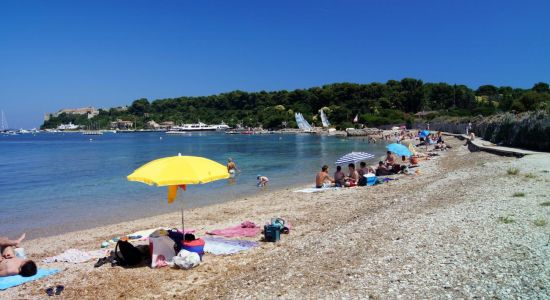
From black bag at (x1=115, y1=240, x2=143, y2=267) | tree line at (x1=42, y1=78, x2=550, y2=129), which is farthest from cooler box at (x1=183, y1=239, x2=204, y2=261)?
tree line at (x1=42, y1=78, x2=550, y2=129)

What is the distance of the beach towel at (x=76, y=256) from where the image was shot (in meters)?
9.10

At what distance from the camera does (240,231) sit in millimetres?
10633

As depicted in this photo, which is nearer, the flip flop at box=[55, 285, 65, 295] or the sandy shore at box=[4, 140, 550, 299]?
the sandy shore at box=[4, 140, 550, 299]

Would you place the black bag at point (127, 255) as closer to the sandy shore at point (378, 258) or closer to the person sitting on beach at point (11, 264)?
the sandy shore at point (378, 258)

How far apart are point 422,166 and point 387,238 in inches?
626

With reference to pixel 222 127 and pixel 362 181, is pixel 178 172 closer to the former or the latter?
pixel 362 181

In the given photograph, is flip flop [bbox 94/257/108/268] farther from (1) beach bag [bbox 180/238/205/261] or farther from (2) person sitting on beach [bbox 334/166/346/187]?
(2) person sitting on beach [bbox 334/166/346/187]

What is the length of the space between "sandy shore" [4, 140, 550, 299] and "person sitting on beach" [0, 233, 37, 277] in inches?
18.6

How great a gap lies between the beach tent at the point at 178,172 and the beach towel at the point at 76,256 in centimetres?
249

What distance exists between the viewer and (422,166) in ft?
75.1

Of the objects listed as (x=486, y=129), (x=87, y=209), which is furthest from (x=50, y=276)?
(x=486, y=129)

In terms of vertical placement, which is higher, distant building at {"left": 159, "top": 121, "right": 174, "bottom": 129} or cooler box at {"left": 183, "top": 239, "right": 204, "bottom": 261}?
distant building at {"left": 159, "top": 121, "right": 174, "bottom": 129}

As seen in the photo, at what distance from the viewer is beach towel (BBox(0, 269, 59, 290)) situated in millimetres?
7559

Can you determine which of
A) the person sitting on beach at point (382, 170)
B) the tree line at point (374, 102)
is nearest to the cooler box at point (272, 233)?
the person sitting on beach at point (382, 170)
